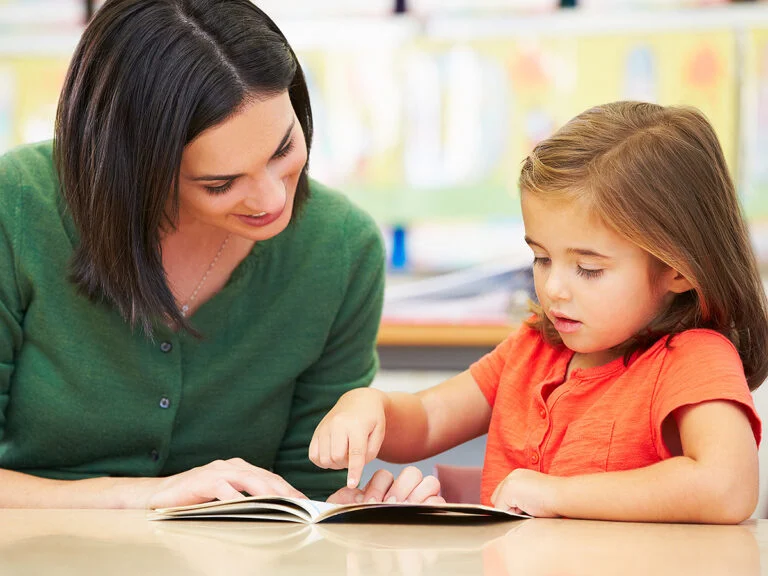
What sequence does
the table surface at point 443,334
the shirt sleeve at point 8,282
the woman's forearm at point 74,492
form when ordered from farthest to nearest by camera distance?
1. the table surface at point 443,334
2. the shirt sleeve at point 8,282
3. the woman's forearm at point 74,492

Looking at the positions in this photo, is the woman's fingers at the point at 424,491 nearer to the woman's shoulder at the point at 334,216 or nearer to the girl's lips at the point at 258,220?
the girl's lips at the point at 258,220

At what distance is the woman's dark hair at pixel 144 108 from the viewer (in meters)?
1.15

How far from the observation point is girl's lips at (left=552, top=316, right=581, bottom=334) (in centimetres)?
111

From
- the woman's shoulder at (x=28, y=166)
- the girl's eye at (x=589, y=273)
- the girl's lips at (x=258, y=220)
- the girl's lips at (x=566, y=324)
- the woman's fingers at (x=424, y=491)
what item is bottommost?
the woman's fingers at (x=424, y=491)

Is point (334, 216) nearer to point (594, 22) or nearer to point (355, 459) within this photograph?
point (355, 459)

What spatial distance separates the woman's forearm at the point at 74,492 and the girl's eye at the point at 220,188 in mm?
351

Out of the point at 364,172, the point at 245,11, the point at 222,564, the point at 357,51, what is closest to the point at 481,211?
the point at 364,172

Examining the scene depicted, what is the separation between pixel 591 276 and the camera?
1.08m

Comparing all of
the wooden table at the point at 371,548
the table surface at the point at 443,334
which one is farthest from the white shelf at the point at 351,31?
the wooden table at the point at 371,548

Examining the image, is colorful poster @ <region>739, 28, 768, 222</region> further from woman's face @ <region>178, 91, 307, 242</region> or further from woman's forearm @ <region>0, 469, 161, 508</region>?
woman's forearm @ <region>0, 469, 161, 508</region>

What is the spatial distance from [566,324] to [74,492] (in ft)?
2.02

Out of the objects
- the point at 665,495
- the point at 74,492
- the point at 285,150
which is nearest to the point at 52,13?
the point at 285,150

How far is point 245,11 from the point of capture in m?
1.23

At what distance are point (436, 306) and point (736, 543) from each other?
6.05ft
